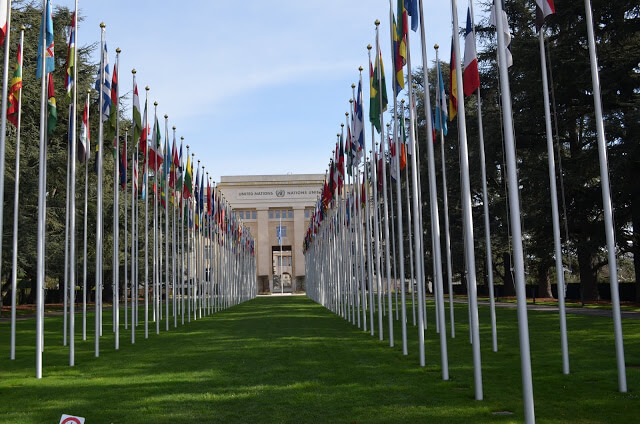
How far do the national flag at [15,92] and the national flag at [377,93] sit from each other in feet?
29.7

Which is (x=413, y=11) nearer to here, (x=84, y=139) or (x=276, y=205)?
(x=84, y=139)

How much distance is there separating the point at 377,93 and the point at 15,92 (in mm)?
9346

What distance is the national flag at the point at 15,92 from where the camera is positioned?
1479 centimetres

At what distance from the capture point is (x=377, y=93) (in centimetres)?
1761

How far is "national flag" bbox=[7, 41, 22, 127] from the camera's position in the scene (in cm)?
1479

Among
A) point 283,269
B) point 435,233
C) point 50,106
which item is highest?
point 50,106

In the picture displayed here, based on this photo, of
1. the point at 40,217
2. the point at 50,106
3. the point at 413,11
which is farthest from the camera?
the point at 50,106

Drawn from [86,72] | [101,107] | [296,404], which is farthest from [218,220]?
[296,404]

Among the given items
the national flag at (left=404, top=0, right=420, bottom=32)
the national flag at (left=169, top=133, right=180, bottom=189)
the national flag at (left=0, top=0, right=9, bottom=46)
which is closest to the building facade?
the national flag at (left=169, top=133, right=180, bottom=189)

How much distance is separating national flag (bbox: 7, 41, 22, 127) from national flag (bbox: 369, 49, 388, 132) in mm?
9060

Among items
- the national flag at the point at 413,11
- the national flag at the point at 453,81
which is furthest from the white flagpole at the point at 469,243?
the national flag at the point at 413,11

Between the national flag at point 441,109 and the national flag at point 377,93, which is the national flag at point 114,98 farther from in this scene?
the national flag at point 441,109

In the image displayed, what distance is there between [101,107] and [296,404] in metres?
11.0

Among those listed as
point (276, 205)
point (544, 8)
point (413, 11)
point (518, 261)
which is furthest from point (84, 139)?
point (276, 205)
